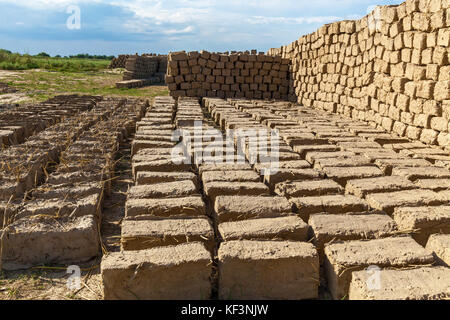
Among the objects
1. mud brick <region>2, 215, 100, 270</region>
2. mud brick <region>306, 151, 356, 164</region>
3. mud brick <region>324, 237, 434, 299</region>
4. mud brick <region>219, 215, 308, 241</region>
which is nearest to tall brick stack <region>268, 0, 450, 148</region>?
mud brick <region>306, 151, 356, 164</region>

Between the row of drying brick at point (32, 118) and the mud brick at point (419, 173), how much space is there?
5079mm

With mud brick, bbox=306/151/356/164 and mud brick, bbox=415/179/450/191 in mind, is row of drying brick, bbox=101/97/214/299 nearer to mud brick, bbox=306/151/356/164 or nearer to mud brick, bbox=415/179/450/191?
mud brick, bbox=306/151/356/164

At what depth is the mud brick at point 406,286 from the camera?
2076mm

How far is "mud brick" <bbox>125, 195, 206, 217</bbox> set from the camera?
3037mm

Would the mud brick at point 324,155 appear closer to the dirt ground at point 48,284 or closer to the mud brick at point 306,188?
the mud brick at point 306,188

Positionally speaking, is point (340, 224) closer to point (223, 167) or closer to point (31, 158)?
point (223, 167)

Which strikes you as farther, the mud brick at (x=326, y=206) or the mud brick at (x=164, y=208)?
the mud brick at (x=326, y=206)

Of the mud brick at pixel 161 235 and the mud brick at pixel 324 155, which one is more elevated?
the mud brick at pixel 324 155

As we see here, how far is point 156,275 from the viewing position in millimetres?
2299

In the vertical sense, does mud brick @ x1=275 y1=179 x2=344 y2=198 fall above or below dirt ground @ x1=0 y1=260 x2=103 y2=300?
above

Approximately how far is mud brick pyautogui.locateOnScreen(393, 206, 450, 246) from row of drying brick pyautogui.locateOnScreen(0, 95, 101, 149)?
5057 millimetres

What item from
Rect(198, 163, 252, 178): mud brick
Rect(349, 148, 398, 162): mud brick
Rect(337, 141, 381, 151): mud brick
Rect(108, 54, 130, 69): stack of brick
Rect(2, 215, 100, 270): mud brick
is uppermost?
Rect(108, 54, 130, 69): stack of brick

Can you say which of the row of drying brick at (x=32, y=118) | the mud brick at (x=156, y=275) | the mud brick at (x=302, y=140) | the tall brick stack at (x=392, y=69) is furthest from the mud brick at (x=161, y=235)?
the tall brick stack at (x=392, y=69)

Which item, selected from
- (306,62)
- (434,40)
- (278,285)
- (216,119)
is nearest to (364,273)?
(278,285)
